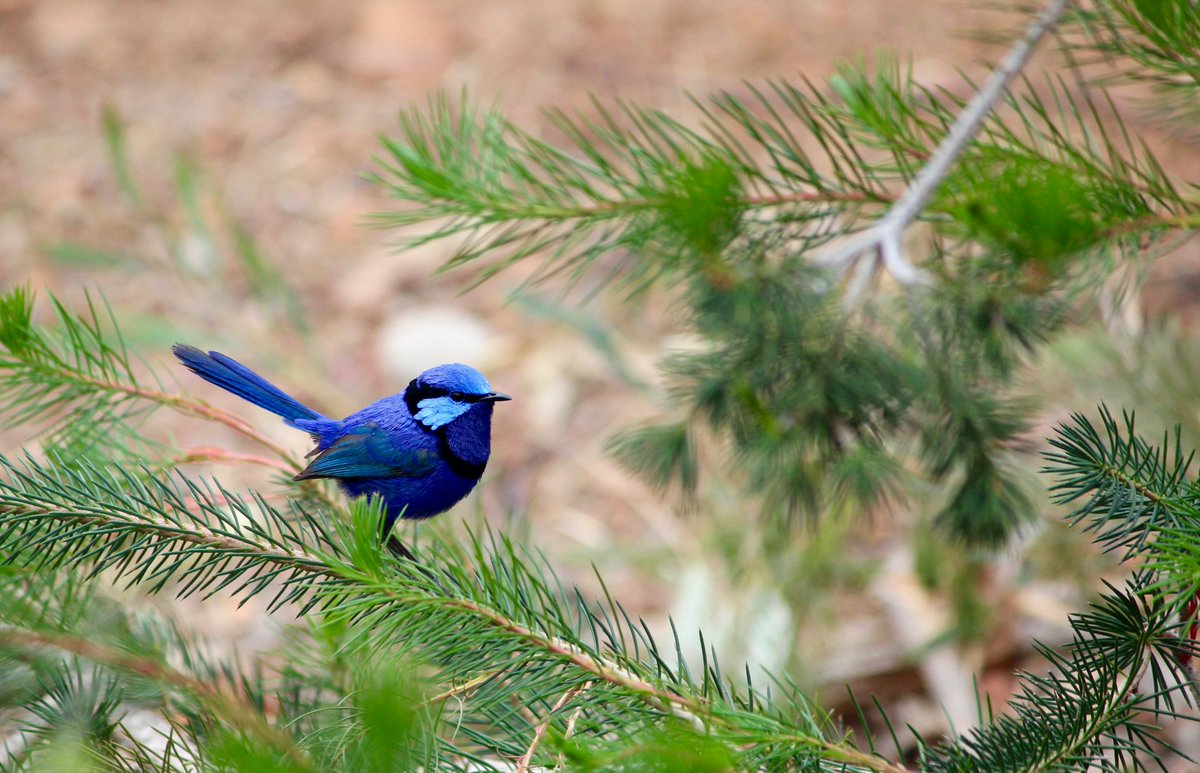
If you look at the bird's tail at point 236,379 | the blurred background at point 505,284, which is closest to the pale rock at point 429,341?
the blurred background at point 505,284

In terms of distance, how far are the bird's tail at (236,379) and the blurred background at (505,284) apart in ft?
2.31

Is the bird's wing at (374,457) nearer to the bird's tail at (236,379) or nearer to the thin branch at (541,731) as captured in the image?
the bird's tail at (236,379)

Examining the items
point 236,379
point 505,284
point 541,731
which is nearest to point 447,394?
point 236,379

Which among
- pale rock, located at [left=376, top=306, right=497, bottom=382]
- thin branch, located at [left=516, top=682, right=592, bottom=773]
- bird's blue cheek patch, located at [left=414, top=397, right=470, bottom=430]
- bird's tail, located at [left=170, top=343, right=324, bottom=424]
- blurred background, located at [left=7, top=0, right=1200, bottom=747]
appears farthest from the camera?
pale rock, located at [left=376, top=306, right=497, bottom=382]

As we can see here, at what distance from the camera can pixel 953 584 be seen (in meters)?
A: 2.98

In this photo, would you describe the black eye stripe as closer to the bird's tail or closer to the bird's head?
the bird's head

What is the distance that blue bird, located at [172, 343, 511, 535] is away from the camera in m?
1.55

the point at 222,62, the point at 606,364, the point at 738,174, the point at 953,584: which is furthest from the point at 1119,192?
the point at 222,62

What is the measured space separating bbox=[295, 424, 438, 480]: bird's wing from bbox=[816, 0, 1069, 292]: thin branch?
2.64ft

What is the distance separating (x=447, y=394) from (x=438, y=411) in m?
0.04

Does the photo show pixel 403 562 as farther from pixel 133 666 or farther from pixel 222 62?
pixel 222 62

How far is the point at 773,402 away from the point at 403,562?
100 cm

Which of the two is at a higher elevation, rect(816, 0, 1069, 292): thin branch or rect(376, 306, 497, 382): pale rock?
rect(376, 306, 497, 382): pale rock

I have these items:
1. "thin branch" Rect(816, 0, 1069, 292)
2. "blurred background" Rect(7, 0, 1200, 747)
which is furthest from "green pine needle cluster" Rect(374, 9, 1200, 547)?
"blurred background" Rect(7, 0, 1200, 747)
